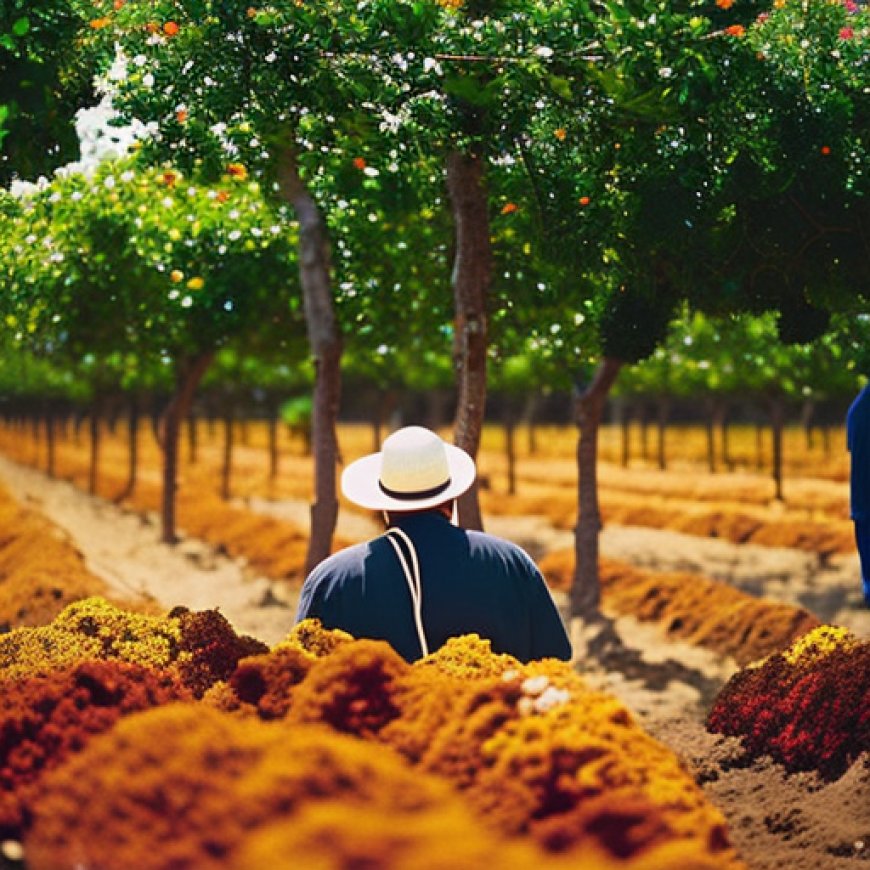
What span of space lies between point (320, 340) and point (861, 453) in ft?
23.4

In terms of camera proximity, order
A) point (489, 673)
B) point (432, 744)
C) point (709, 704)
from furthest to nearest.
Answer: point (709, 704)
point (489, 673)
point (432, 744)

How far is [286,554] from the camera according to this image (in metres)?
21.0

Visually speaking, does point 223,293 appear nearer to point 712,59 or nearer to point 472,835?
point 712,59

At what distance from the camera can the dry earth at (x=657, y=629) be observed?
6.71 meters

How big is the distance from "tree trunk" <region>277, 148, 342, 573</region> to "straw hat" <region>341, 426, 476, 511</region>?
7522 millimetres

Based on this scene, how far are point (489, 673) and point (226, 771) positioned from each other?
1869mm

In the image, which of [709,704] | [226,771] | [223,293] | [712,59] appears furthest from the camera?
[223,293]

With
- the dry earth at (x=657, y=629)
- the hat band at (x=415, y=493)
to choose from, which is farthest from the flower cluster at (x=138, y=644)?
the dry earth at (x=657, y=629)

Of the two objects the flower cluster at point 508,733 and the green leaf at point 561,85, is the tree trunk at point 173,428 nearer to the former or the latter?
the green leaf at point 561,85

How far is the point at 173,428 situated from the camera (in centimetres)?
2425

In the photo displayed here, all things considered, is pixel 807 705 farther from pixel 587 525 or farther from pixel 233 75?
pixel 587 525

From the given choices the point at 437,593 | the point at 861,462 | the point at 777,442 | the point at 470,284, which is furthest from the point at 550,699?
the point at 777,442

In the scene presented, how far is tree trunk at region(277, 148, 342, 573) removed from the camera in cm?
1348

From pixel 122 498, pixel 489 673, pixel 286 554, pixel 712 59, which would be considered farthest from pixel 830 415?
pixel 489 673
